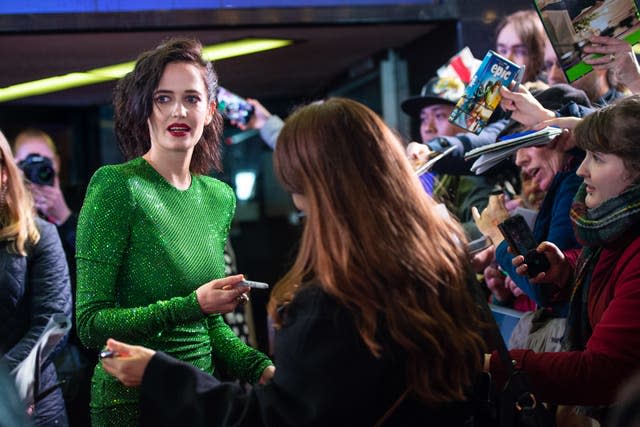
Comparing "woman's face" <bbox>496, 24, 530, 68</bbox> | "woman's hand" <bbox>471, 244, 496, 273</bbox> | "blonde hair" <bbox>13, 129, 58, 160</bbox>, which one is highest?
"woman's face" <bbox>496, 24, 530, 68</bbox>

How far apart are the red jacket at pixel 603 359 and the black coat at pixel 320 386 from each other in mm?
560

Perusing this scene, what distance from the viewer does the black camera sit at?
14.6ft

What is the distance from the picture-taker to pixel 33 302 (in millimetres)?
3148

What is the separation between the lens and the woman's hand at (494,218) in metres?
3.23

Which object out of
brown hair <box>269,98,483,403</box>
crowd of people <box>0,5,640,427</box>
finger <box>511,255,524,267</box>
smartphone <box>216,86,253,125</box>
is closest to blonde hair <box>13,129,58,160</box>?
smartphone <box>216,86,253,125</box>

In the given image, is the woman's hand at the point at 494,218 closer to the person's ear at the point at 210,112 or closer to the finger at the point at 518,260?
the finger at the point at 518,260

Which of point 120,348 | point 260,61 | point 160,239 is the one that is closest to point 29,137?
point 260,61

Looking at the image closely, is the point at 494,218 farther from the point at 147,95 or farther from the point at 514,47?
the point at 147,95

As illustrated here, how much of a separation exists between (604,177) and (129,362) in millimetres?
1425

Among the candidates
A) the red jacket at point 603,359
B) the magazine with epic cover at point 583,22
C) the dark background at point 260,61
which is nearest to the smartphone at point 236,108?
the dark background at point 260,61

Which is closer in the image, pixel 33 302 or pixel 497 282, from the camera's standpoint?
pixel 33 302

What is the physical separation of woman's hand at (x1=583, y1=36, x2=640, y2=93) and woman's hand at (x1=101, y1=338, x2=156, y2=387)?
188 cm

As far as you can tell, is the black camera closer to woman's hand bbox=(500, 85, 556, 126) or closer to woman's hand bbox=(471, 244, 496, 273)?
woman's hand bbox=(471, 244, 496, 273)

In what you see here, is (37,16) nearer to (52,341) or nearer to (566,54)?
(52,341)
